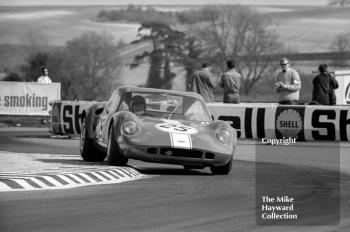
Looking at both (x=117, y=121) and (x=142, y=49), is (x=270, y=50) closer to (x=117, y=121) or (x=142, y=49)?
(x=142, y=49)

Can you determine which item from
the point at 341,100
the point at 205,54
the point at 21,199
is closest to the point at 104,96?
the point at 205,54

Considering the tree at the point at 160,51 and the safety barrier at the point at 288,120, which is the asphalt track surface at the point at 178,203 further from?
the tree at the point at 160,51

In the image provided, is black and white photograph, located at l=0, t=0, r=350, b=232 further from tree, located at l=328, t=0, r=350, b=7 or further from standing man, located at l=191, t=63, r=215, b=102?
tree, located at l=328, t=0, r=350, b=7

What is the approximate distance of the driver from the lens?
454 inches

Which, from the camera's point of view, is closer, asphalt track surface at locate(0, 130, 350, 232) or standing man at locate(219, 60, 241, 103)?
asphalt track surface at locate(0, 130, 350, 232)

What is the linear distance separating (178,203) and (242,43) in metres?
42.6

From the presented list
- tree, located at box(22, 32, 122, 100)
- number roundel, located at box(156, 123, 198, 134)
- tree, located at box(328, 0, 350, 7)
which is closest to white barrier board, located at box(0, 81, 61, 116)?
tree, located at box(22, 32, 122, 100)

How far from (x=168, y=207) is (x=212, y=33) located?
43.2 meters

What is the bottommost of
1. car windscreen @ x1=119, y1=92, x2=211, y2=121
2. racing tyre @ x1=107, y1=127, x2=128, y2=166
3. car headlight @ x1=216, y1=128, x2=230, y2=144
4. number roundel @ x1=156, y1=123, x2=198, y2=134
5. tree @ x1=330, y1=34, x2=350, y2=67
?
racing tyre @ x1=107, y1=127, x2=128, y2=166

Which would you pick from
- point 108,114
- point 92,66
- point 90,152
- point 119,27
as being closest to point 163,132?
point 108,114

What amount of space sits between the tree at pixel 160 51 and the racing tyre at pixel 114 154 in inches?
1358

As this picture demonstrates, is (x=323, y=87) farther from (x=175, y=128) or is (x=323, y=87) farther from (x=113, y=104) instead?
(x=175, y=128)

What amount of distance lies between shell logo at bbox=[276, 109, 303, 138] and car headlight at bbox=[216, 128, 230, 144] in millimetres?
7228

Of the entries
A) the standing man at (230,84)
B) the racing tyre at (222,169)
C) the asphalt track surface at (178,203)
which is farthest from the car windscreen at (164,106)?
the standing man at (230,84)
